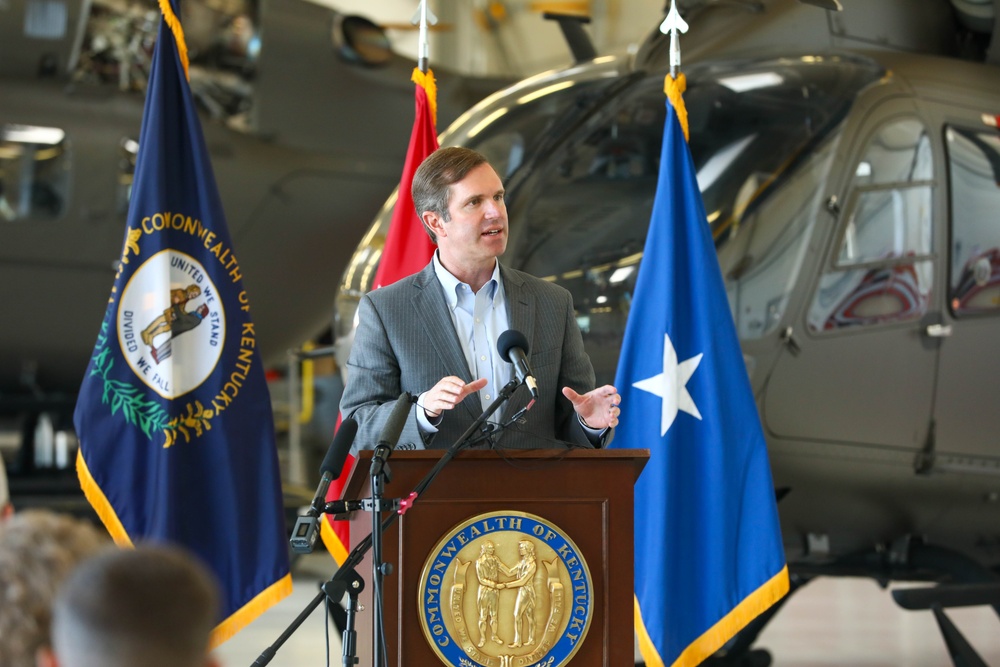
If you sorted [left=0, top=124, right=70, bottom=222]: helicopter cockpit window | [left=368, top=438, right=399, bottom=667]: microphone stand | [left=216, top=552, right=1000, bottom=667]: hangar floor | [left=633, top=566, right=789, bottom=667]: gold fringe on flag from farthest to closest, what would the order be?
[left=0, top=124, right=70, bottom=222]: helicopter cockpit window, [left=216, top=552, right=1000, bottom=667]: hangar floor, [left=633, top=566, right=789, bottom=667]: gold fringe on flag, [left=368, top=438, right=399, bottom=667]: microphone stand

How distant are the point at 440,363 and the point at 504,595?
0.54 meters

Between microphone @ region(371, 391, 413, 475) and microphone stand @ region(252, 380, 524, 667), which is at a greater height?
microphone @ region(371, 391, 413, 475)

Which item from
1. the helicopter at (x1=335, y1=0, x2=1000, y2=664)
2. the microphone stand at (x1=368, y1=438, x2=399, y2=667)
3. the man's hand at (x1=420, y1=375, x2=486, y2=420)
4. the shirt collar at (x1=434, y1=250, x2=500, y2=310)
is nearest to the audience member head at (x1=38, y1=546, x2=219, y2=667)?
the microphone stand at (x1=368, y1=438, x2=399, y2=667)

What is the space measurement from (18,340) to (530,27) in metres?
11.4

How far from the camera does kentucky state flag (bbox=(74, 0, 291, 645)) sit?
3.55m

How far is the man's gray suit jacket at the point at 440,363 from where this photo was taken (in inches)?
102

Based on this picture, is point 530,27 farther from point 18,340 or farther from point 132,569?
point 132,569

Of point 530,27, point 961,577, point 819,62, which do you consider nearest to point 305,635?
point 961,577

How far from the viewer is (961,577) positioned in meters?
4.46

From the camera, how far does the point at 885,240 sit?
4273 mm

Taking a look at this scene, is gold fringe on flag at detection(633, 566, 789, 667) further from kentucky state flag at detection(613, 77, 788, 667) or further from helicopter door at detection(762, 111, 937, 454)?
helicopter door at detection(762, 111, 937, 454)

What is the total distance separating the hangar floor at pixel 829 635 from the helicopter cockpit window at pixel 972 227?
2.06 metres

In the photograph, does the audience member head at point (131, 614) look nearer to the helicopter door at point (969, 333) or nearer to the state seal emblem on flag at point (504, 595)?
the state seal emblem on flag at point (504, 595)

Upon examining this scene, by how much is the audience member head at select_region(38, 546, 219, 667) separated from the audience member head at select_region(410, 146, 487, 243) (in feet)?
5.53
